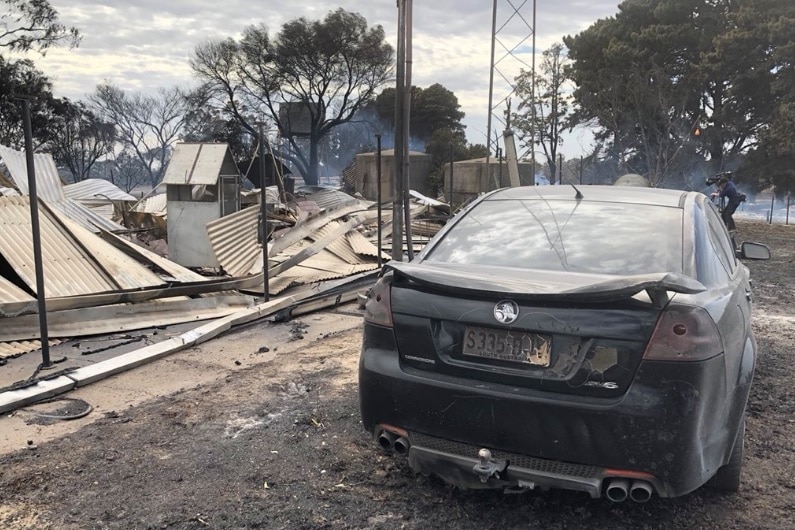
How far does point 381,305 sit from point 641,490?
4.41ft

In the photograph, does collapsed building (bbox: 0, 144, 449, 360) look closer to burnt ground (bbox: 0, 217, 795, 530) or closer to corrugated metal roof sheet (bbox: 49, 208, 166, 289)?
corrugated metal roof sheet (bbox: 49, 208, 166, 289)

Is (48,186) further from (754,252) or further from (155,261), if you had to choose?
(754,252)

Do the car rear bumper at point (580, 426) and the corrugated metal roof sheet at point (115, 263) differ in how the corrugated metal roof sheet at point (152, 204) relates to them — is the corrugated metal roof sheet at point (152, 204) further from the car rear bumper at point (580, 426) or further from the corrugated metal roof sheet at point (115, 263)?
the car rear bumper at point (580, 426)

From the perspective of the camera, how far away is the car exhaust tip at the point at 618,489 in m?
2.52

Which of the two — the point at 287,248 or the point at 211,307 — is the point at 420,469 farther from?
the point at 287,248

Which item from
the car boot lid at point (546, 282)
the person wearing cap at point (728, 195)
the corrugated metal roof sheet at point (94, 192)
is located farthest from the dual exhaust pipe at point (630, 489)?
the corrugated metal roof sheet at point (94, 192)

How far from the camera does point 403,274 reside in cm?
292

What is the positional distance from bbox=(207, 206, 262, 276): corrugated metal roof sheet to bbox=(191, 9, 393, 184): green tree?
33255 millimetres

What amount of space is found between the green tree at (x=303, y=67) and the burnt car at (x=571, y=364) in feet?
133

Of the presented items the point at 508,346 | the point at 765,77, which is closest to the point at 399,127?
the point at 508,346

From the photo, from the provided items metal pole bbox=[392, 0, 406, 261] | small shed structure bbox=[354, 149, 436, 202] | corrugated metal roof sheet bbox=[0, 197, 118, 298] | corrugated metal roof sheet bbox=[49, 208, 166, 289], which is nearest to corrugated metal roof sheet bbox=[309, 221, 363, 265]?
metal pole bbox=[392, 0, 406, 261]

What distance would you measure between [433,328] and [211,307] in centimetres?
546

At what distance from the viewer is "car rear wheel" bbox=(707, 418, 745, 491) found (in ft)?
10.1

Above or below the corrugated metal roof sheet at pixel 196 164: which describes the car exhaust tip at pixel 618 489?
below
